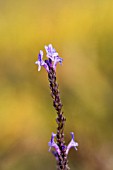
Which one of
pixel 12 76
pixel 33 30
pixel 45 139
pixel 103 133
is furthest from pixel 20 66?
pixel 103 133

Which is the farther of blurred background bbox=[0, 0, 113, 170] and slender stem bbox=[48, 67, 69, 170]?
blurred background bbox=[0, 0, 113, 170]

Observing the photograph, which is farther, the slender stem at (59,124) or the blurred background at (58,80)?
the blurred background at (58,80)

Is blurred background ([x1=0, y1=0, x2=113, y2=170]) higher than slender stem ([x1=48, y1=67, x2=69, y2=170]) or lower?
higher

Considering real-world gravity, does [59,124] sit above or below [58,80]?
below

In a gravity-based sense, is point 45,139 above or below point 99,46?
below

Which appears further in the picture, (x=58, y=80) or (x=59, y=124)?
(x=58, y=80)

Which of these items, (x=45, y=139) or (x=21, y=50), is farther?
(x=21, y=50)

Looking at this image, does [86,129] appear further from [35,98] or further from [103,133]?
[35,98]

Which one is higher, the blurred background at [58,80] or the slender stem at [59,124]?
the blurred background at [58,80]
